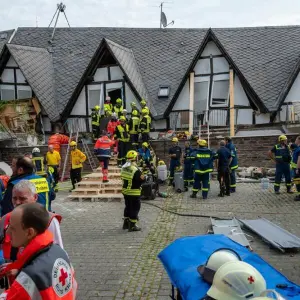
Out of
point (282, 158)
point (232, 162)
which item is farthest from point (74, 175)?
point (282, 158)

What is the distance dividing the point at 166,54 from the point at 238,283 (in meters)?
22.9

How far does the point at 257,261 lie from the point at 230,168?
32.3 ft

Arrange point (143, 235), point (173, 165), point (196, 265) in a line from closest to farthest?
1. point (196, 265)
2. point (143, 235)
3. point (173, 165)

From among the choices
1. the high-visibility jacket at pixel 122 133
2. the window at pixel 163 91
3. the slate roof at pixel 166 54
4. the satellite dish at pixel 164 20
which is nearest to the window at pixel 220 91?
the slate roof at pixel 166 54

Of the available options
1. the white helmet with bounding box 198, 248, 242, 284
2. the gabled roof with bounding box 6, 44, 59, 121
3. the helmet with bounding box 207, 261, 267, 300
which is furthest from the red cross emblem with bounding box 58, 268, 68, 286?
the gabled roof with bounding box 6, 44, 59, 121

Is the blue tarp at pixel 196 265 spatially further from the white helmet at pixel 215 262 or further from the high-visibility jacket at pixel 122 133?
the high-visibility jacket at pixel 122 133

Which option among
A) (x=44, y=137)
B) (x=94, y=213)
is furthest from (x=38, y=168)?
(x=44, y=137)

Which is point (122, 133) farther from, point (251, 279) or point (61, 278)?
point (251, 279)

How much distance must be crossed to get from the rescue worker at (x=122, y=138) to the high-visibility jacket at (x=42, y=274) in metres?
12.8

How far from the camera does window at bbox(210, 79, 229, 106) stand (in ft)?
68.8

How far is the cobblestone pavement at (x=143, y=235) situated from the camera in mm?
5973

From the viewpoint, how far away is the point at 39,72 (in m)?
23.4

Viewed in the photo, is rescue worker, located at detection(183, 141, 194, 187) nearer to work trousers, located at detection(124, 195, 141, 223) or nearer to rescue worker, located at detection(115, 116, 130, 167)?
rescue worker, located at detection(115, 116, 130, 167)

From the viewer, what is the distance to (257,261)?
151 inches
